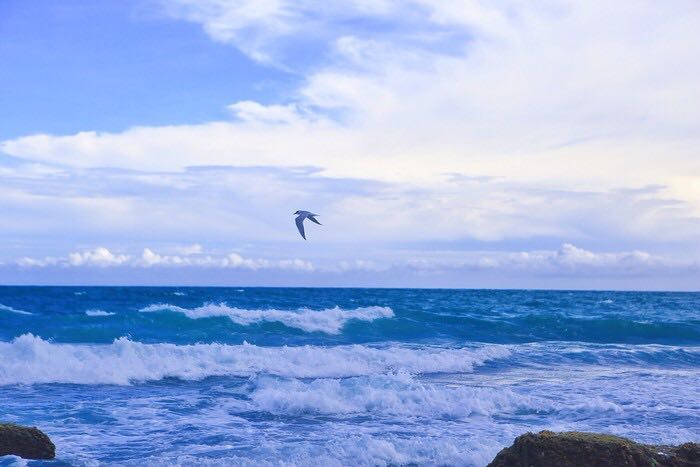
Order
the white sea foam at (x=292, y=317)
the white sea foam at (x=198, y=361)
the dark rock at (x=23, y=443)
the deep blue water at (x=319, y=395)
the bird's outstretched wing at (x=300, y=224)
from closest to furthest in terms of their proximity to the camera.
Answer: the dark rock at (x=23, y=443) → the deep blue water at (x=319, y=395) → the bird's outstretched wing at (x=300, y=224) → the white sea foam at (x=198, y=361) → the white sea foam at (x=292, y=317)

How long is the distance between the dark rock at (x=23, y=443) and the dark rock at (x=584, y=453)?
4869 millimetres

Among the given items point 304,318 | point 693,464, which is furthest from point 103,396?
point 304,318

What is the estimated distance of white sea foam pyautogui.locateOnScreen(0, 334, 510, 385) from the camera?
1412 cm

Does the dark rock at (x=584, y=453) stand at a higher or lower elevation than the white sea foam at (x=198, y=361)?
higher

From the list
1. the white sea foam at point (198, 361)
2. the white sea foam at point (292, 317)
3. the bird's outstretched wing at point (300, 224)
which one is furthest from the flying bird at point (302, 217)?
the white sea foam at point (292, 317)

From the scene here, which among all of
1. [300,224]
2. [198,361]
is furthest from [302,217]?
[198,361]

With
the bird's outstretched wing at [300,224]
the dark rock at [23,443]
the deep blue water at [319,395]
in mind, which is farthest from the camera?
the bird's outstretched wing at [300,224]

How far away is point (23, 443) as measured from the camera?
7.70 m

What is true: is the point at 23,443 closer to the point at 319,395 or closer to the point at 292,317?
the point at 319,395

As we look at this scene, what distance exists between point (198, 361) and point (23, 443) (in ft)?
26.8

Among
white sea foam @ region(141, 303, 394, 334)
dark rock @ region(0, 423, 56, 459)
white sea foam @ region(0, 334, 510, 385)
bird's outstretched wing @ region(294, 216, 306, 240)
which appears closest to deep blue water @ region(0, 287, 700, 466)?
white sea foam @ region(0, 334, 510, 385)

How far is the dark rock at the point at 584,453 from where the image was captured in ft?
20.4

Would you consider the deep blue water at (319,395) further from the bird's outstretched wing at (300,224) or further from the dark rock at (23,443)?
the bird's outstretched wing at (300,224)

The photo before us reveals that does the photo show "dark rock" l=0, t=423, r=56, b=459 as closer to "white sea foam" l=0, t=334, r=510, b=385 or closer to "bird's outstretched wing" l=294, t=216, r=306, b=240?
"bird's outstretched wing" l=294, t=216, r=306, b=240
